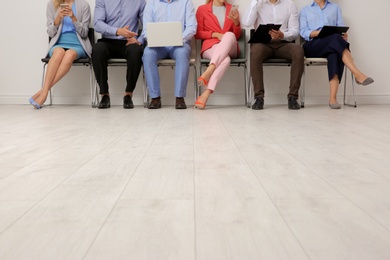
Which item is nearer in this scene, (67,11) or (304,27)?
(67,11)

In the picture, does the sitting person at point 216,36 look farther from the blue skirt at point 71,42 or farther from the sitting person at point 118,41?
the blue skirt at point 71,42

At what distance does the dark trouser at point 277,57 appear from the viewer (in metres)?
3.83

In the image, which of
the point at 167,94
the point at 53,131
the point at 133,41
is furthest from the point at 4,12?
the point at 53,131

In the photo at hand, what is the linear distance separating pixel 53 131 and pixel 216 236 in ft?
5.80

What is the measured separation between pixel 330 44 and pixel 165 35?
56.6 inches

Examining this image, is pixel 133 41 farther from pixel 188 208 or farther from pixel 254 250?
pixel 254 250

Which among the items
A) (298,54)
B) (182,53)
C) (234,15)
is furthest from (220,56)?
(298,54)

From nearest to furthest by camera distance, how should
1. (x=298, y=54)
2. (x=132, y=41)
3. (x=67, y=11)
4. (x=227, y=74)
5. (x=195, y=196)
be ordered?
(x=195, y=196) → (x=298, y=54) → (x=67, y=11) → (x=132, y=41) → (x=227, y=74)

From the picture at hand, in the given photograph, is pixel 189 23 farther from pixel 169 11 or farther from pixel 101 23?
pixel 101 23

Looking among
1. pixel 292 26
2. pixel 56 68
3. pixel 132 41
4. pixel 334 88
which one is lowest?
pixel 334 88

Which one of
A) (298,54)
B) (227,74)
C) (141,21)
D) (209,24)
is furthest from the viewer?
(227,74)

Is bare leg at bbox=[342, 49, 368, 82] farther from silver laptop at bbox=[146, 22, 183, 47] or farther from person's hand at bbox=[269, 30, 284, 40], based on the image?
silver laptop at bbox=[146, 22, 183, 47]

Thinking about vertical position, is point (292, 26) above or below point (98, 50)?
above

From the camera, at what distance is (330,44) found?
12.7 ft
